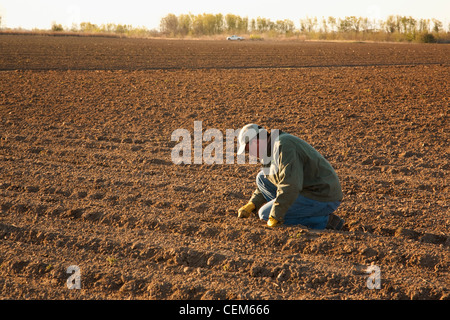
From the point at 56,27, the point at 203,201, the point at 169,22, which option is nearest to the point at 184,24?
the point at 169,22

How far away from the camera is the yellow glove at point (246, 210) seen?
5328 millimetres

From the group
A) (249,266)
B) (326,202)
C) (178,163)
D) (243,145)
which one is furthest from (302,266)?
(178,163)

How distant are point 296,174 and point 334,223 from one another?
38.5 inches

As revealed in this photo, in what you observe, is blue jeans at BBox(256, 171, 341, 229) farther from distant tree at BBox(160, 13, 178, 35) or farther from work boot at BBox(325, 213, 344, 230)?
distant tree at BBox(160, 13, 178, 35)

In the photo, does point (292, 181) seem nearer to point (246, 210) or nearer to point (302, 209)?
point (302, 209)

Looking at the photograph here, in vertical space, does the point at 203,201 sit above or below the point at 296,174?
below

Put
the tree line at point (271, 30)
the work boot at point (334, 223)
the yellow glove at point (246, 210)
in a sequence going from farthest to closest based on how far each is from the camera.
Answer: the tree line at point (271, 30)
the yellow glove at point (246, 210)
the work boot at point (334, 223)

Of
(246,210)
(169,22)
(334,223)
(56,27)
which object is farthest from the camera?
(169,22)

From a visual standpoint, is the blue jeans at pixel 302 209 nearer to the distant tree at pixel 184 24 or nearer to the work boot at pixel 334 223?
the work boot at pixel 334 223

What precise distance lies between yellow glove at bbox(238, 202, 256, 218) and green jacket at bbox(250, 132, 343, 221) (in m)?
0.53

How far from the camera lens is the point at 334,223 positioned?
204 inches

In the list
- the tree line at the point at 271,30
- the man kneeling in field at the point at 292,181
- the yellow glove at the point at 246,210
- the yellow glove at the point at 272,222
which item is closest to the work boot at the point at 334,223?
the man kneeling in field at the point at 292,181
